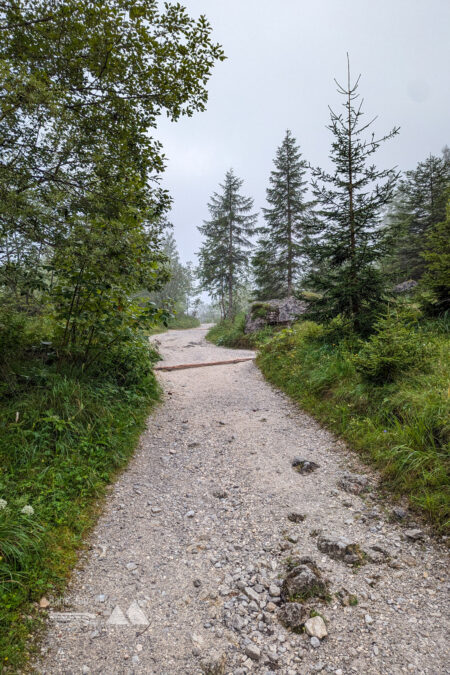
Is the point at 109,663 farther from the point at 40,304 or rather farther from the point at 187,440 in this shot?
the point at 40,304

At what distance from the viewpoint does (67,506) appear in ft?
11.0

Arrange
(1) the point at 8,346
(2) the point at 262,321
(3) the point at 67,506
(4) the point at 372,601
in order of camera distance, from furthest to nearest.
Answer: (2) the point at 262,321, (1) the point at 8,346, (3) the point at 67,506, (4) the point at 372,601

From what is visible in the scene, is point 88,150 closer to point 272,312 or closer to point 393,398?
point 393,398

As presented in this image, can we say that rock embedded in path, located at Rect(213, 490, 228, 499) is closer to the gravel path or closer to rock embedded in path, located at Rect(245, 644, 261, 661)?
the gravel path

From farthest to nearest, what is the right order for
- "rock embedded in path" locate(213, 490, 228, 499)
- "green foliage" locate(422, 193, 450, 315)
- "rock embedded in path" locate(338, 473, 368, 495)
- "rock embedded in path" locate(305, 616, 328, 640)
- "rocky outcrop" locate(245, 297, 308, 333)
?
"rocky outcrop" locate(245, 297, 308, 333), "green foliage" locate(422, 193, 450, 315), "rock embedded in path" locate(213, 490, 228, 499), "rock embedded in path" locate(338, 473, 368, 495), "rock embedded in path" locate(305, 616, 328, 640)

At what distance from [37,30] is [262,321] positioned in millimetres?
13816

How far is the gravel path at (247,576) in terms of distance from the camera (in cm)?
210

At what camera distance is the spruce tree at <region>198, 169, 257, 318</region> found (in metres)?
24.2

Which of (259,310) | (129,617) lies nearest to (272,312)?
(259,310)

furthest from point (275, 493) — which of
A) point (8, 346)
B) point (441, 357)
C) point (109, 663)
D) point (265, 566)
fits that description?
point (8, 346)

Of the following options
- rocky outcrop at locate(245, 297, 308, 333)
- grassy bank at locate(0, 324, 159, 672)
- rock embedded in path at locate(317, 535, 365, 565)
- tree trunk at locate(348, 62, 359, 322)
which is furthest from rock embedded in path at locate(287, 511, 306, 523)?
rocky outcrop at locate(245, 297, 308, 333)

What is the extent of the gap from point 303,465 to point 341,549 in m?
1.70

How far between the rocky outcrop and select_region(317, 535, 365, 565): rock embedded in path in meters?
13.1

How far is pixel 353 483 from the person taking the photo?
399cm
